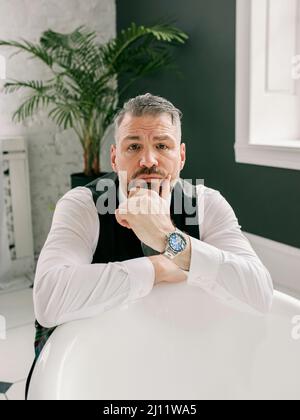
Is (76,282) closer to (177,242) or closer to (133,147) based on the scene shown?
(177,242)

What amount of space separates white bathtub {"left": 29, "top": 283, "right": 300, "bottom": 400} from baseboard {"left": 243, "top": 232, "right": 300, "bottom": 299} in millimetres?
1609

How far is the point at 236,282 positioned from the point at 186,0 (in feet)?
8.73

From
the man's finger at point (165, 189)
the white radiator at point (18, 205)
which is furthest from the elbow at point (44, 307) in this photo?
the white radiator at point (18, 205)

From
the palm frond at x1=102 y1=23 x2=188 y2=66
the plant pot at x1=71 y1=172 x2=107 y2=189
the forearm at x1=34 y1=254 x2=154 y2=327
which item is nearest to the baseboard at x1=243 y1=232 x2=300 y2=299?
the plant pot at x1=71 y1=172 x2=107 y2=189

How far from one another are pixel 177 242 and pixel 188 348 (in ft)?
1.15

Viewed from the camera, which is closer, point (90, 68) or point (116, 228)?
point (116, 228)

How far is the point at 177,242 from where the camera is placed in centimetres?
129

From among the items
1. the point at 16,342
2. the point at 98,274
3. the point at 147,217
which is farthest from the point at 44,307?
the point at 16,342

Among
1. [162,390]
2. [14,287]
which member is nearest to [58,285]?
[162,390]

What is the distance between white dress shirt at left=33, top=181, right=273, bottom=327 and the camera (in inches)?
49.9

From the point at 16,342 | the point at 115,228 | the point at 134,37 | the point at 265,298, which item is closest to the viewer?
the point at 265,298

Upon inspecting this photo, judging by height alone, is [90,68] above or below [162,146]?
above

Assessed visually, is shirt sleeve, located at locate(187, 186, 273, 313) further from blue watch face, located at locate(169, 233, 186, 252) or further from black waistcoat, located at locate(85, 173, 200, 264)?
A: black waistcoat, located at locate(85, 173, 200, 264)

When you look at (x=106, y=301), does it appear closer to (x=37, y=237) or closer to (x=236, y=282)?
(x=236, y=282)
